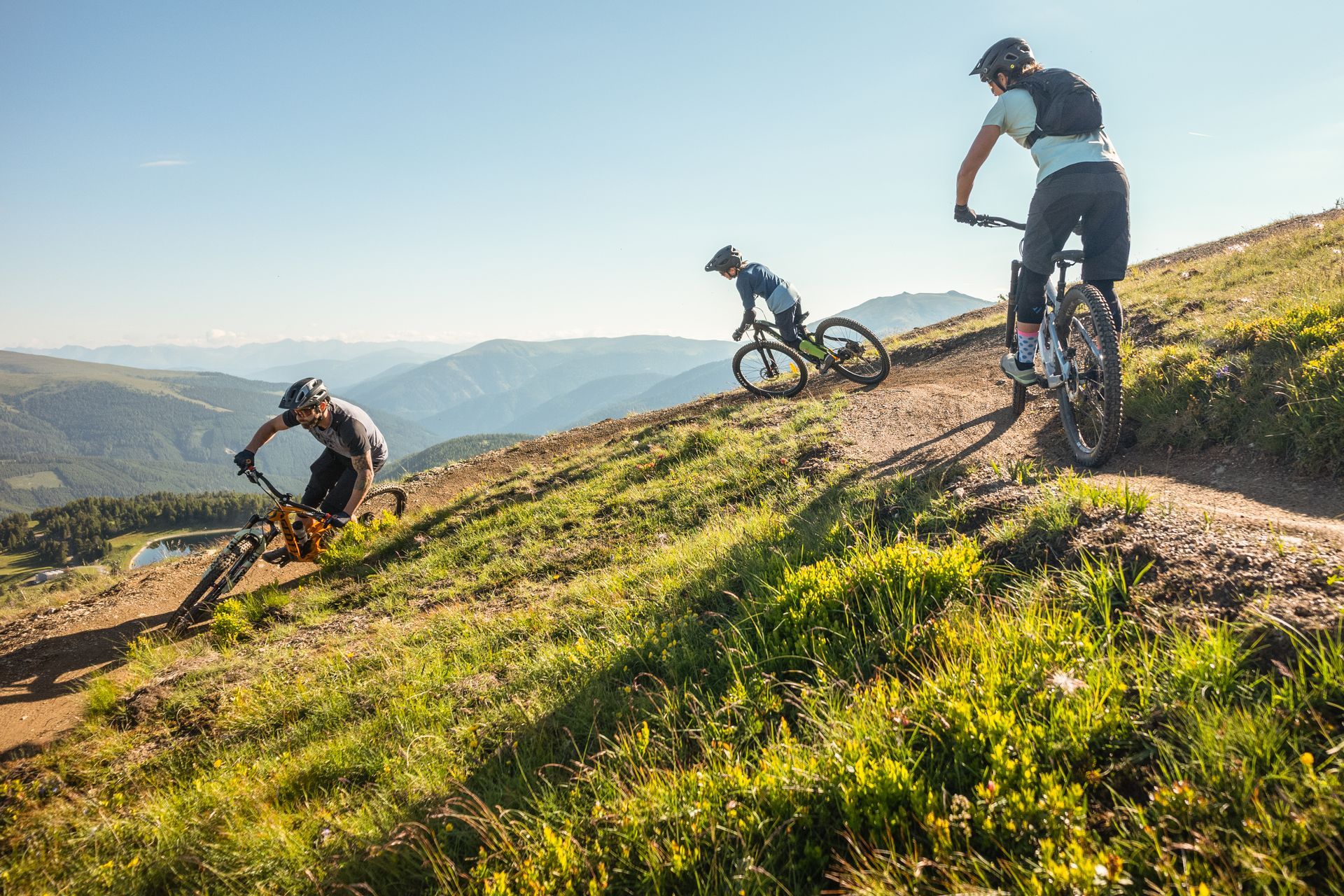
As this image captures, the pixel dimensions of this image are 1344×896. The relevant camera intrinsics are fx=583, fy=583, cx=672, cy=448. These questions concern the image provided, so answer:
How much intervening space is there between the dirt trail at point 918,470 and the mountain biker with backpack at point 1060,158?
162 centimetres

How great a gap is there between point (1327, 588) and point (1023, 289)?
175 inches

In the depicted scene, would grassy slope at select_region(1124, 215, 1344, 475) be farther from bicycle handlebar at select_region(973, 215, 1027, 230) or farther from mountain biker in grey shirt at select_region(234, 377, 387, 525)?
mountain biker in grey shirt at select_region(234, 377, 387, 525)

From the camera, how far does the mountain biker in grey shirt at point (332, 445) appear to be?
28.1ft

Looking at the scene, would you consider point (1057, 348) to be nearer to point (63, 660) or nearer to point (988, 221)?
point (988, 221)

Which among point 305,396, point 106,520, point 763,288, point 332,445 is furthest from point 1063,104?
point 106,520

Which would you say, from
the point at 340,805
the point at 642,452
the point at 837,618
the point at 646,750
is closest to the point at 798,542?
the point at 837,618

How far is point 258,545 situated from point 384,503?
13.4 ft

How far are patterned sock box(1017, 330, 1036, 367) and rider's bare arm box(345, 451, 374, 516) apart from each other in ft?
30.6

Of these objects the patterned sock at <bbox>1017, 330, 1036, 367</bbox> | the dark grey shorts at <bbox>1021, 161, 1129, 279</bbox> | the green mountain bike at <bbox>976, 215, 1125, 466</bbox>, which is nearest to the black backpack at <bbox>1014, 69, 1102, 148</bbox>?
the dark grey shorts at <bbox>1021, 161, 1129, 279</bbox>

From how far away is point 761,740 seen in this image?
2.81 m

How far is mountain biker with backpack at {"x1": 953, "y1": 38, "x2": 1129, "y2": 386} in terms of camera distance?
16.7 feet

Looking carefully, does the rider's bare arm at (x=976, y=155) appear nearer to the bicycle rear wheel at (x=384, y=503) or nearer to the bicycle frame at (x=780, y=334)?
the bicycle frame at (x=780, y=334)

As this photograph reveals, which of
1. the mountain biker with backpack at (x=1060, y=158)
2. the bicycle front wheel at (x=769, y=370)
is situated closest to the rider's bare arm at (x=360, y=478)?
the bicycle front wheel at (x=769, y=370)

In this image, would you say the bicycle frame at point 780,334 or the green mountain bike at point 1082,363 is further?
the bicycle frame at point 780,334
